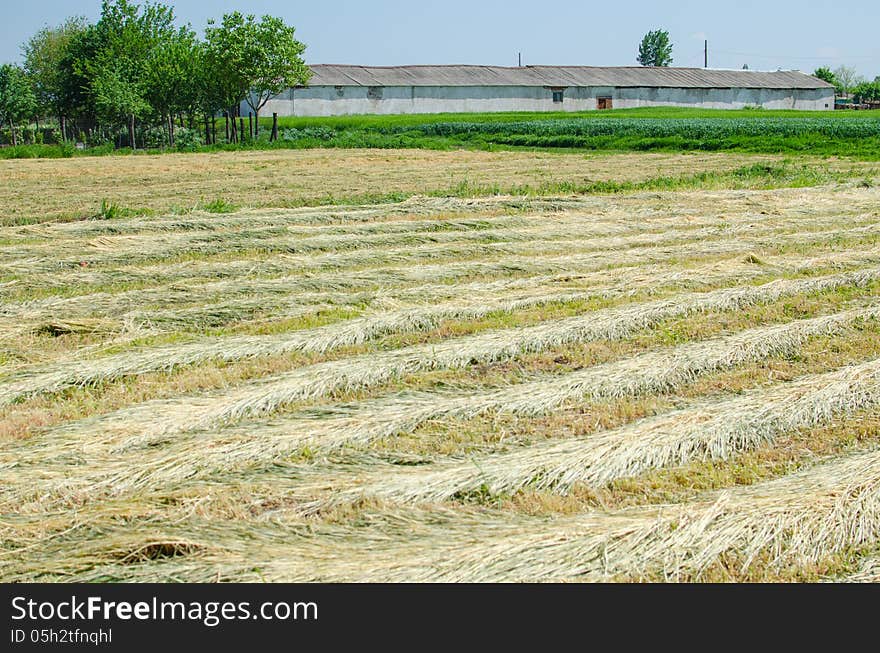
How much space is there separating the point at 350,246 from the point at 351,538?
29.5 feet

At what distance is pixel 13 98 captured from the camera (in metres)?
57.8

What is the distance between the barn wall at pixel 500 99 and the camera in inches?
2842

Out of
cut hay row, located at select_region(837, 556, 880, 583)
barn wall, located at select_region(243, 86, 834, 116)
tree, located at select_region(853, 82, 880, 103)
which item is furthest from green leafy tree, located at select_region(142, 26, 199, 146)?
tree, located at select_region(853, 82, 880, 103)

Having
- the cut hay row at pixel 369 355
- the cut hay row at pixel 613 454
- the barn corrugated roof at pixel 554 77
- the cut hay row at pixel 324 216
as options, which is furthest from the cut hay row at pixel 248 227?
the barn corrugated roof at pixel 554 77

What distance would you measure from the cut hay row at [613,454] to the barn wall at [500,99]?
6796 cm

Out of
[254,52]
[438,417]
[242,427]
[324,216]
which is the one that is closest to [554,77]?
[254,52]

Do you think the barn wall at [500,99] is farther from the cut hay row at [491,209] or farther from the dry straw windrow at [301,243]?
the dry straw windrow at [301,243]

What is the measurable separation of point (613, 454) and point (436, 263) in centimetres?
684

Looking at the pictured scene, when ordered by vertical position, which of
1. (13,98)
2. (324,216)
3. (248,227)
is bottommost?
(248,227)

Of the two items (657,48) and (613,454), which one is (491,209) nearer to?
(613,454)

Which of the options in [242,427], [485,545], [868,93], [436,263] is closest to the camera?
[485,545]

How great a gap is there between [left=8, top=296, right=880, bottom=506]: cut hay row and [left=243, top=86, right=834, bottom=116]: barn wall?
220 ft

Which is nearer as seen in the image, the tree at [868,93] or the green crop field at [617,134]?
the green crop field at [617,134]

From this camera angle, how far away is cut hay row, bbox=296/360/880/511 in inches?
192
